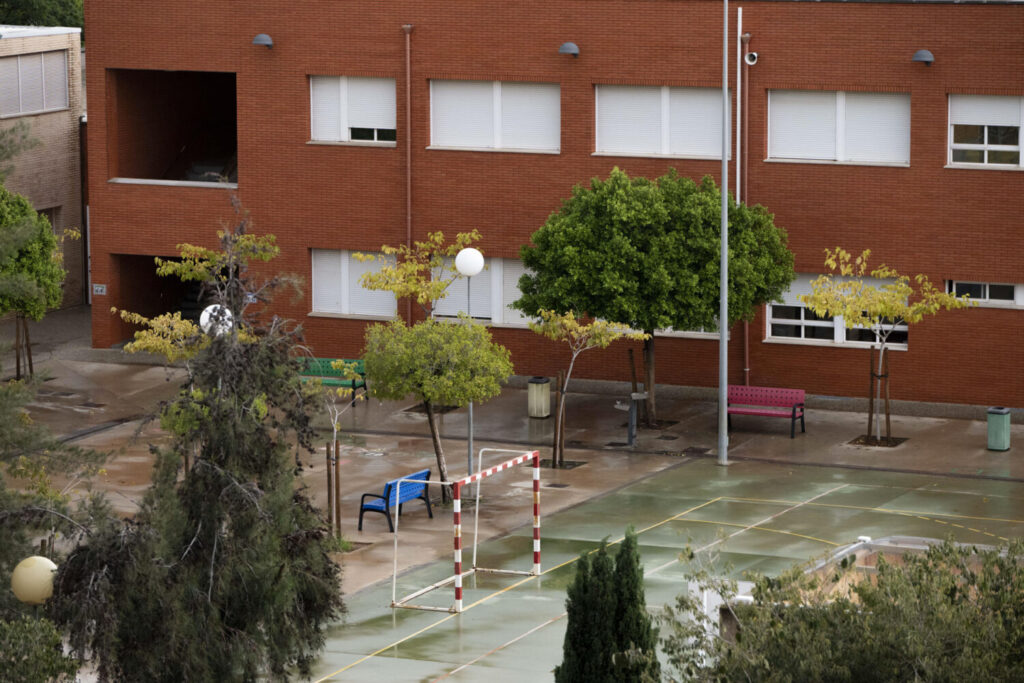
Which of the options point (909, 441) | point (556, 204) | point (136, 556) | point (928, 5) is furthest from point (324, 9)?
point (136, 556)

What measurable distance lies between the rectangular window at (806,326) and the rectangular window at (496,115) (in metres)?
5.86

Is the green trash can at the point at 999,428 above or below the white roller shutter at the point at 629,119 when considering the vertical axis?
below

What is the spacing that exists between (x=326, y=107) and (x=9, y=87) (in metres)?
11.0

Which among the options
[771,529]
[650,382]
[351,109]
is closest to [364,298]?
[351,109]

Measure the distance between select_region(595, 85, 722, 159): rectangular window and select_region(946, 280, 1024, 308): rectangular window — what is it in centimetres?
553

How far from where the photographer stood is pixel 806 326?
37.0 m

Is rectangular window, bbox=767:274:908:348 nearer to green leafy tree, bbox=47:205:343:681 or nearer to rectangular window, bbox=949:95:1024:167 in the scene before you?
rectangular window, bbox=949:95:1024:167

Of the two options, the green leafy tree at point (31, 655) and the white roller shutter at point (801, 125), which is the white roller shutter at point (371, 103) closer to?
the white roller shutter at point (801, 125)

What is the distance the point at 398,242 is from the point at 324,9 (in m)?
5.38

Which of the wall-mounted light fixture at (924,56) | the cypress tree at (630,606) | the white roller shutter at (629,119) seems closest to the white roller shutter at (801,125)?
the wall-mounted light fixture at (924,56)

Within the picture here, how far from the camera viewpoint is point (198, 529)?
1616 centimetres

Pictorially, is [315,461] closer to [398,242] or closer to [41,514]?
[398,242]

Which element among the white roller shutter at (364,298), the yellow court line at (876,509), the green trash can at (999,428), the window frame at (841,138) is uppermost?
the window frame at (841,138)

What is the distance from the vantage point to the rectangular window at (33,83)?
46.6m
